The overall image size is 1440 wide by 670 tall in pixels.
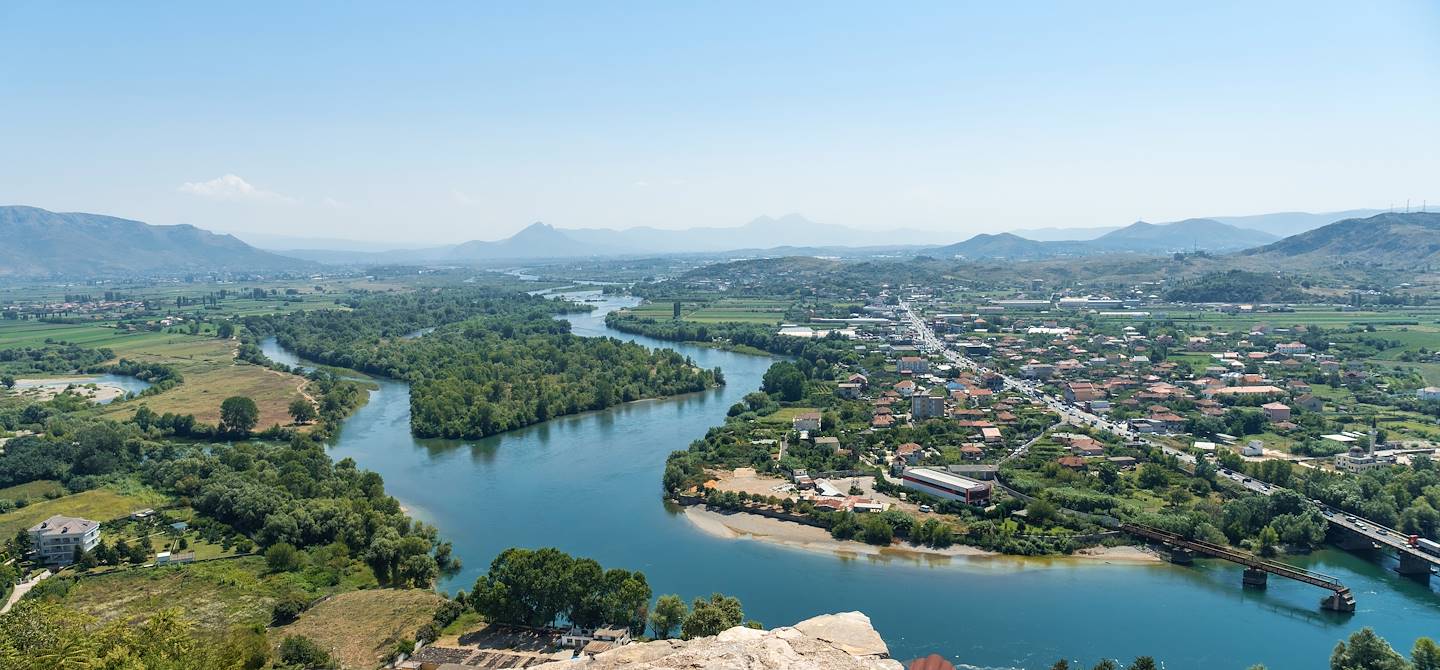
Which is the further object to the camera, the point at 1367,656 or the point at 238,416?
the point at 238,416

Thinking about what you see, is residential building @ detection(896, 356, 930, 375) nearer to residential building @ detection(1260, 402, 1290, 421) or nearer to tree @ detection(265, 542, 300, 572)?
residential building @ detection(1260, 402, 1290, 421)

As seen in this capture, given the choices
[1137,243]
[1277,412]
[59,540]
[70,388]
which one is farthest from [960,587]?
[1137,243]

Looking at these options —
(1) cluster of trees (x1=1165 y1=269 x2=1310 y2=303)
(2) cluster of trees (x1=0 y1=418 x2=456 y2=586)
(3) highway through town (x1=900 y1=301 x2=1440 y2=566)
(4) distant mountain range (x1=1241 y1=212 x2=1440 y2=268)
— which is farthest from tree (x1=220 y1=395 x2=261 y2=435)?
(4) distant mountain range (x1=1241 y1=212 x2=1440 y2=268)

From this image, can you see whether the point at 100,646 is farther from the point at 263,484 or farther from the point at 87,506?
the point at 87,506

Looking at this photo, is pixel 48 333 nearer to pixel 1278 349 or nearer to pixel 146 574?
pixel 146 574

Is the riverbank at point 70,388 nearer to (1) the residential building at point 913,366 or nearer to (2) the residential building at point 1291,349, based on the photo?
(1) the residential building at point 913,366

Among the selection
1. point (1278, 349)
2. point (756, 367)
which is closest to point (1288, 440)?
point (1278, 349)

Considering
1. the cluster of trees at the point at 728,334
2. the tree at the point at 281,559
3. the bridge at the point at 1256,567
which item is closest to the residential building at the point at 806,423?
the bridge at the point at 1256,567
